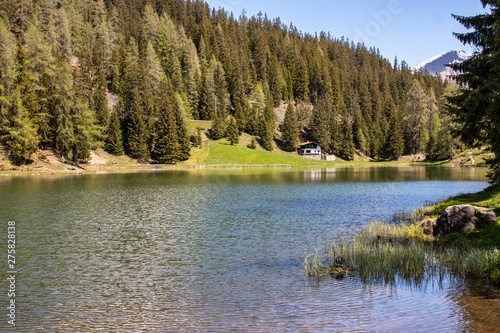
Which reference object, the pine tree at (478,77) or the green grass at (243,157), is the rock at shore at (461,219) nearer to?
the pine tree at (478,77)

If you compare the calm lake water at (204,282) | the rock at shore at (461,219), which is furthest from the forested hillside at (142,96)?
the rock at shore at (461,219)

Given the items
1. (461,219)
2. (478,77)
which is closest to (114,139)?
(478,77)

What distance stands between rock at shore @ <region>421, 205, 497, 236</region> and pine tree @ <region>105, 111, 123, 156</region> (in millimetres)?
100877

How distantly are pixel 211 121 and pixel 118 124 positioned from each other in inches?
1873

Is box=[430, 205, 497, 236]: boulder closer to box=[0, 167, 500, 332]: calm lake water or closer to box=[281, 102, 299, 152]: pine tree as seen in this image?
box=[0, 167, 500, 332]: calm lake water

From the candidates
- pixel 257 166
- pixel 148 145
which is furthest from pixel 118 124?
pixel 257 166

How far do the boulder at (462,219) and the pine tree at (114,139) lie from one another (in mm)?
101006

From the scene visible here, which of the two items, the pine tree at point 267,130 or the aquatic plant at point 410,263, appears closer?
the aquatic plant at point 410,263

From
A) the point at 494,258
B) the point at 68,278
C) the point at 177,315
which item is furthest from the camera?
the point at 68,278

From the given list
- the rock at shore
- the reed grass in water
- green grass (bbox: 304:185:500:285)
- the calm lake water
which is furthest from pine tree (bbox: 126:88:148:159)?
the rock at shore

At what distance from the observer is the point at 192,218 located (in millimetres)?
30859

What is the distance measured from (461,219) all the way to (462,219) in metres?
0.06

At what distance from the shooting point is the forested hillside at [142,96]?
277 ft

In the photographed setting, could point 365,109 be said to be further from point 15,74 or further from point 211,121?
point 15,74
